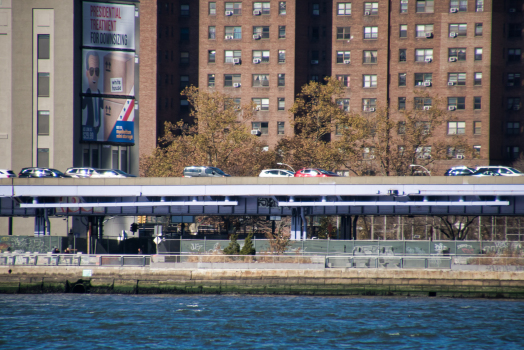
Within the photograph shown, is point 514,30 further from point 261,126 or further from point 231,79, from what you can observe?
point 231,79

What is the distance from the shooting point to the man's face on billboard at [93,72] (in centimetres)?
7531

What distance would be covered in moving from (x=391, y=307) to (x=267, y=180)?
17551mm

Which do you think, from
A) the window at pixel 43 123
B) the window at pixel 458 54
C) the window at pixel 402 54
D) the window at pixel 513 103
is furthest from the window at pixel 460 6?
the window at pixel 43 123

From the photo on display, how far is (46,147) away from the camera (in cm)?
7406

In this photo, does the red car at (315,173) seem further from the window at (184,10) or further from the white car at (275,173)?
the window at (184,10)

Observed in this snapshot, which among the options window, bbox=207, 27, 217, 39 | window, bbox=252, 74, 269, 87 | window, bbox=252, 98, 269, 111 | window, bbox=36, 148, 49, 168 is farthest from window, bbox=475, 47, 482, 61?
window, bbox=36, 148, 49, 168

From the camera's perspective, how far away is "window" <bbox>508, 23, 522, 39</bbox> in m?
107

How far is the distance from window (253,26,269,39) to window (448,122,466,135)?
32038mm

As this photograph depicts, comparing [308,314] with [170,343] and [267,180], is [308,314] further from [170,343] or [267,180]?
[267,180]

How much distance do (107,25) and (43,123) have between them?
12.8 m

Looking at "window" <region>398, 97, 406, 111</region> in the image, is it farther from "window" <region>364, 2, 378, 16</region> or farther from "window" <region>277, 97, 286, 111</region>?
"window" <region>277, 97, 286, 111</region>

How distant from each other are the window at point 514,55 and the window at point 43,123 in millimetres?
70922

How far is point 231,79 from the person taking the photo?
111625mm

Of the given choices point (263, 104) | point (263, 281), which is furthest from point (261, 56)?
point (263, 281)
